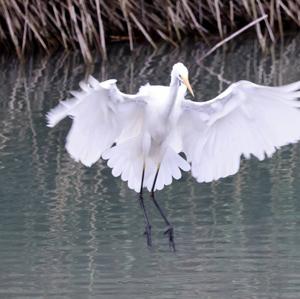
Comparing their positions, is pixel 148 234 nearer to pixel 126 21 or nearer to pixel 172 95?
pixel 172 95

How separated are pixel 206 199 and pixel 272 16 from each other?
5.06 meters

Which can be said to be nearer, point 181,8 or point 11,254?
point 11,254

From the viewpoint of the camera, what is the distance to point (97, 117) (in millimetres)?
5477

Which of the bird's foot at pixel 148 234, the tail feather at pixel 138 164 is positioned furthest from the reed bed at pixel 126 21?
the bird's foot at pixel 148 234

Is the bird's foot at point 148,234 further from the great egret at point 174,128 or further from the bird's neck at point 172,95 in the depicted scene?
the bird's neck at point 172,95

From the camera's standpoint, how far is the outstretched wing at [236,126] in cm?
539

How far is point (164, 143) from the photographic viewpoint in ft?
19.5

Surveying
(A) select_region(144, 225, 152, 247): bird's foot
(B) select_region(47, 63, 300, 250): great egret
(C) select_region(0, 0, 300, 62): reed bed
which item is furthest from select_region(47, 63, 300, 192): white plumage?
(C) select_region(0, 0, 300, 62): reed bed

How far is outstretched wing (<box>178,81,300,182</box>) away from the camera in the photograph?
17.7 ft

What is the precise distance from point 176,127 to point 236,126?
38cm

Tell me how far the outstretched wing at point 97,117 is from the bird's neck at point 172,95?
0.14 m

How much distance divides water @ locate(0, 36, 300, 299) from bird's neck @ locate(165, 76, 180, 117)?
68 centimetres

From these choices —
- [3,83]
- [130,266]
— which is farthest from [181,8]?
[130,266]

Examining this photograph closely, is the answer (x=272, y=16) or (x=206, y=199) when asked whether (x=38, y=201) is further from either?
(x=272, y=16)
